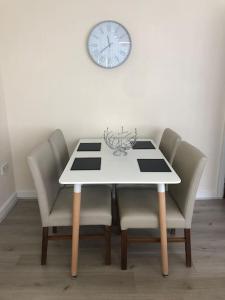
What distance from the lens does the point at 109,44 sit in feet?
8.14

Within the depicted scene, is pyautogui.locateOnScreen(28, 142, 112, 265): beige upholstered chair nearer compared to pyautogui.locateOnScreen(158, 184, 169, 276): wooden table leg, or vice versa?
pyautogui.locateOnScreen(158, 184, 169, 276): wooden table leg

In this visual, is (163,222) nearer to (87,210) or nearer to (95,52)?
(87,210)

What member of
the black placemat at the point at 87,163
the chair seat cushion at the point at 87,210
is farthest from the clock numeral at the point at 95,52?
the chair seat cushion at the point at 87,210

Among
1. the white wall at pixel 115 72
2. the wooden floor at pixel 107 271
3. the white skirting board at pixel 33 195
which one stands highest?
the white wall at pixel 115 72

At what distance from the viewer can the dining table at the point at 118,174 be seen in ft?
5.34

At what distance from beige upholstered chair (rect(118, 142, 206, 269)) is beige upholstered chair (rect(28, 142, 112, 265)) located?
124mm

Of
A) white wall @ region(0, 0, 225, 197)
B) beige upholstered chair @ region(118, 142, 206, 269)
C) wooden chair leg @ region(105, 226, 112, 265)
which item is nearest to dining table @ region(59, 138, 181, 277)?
beige upholstered chair @ region(118, 142, 206, 269)

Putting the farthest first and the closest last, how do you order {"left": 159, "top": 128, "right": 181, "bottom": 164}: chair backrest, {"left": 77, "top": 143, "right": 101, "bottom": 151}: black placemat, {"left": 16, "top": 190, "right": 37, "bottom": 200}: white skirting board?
{"left": 16, "top": 190, "right": 37, "bottom": 200}: white skirting board, {"left": 77, "top": 143, "right": 101, "bottom": 151}: black placemat, {"left": 159, "top": 128, "right": 181, "bottom": 164}: chair backrest

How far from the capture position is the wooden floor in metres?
1.68

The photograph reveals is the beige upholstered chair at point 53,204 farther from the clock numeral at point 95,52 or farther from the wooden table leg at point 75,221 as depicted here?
the clock numeral at point 95,52

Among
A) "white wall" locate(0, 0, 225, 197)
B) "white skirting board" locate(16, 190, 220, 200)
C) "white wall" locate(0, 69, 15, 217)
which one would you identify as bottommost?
"white skirting board" locate(16, 190, 220, 200)

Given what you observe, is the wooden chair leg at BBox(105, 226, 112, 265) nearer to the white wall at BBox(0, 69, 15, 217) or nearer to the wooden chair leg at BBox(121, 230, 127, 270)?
the wooden chair leg at BBox(121, 230, 127, 270)

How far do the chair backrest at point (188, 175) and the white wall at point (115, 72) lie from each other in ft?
2.76

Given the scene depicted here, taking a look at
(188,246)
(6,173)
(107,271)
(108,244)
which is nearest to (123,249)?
(108,244)
